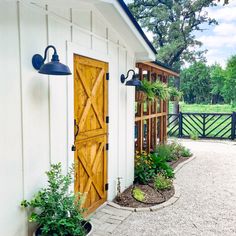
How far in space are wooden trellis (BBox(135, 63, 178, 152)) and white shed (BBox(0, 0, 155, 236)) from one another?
1.16 metres

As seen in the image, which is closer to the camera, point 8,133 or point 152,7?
point 8,133

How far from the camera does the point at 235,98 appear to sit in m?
22.4

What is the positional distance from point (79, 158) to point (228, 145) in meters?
8.43

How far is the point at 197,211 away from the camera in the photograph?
4.25m

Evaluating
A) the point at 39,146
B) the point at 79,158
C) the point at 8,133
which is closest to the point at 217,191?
the point at 79,158

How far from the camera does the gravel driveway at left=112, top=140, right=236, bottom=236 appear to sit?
3613 millimetres

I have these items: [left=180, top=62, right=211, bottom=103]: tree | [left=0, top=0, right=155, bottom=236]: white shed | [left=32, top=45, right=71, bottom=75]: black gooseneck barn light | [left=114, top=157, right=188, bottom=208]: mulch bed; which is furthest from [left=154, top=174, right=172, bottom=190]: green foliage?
[left=180, top=62, right=211, bottom=103]: tree

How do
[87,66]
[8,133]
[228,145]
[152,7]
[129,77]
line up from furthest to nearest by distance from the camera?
[152,7], [228,145], [129,77], [87,66], [8,133]

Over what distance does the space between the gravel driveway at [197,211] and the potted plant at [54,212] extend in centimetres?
97

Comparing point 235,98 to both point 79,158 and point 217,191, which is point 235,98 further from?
point 79,158

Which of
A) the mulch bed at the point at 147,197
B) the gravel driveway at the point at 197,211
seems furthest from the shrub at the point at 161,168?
the mulch bed at the point at 147,197

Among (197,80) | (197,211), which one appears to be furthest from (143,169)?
(197,80)

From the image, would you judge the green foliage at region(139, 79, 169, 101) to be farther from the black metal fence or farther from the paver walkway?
the black metal fence

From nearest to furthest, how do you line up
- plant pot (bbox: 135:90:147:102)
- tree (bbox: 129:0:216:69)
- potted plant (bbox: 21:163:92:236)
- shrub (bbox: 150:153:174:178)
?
potted plant (bbox: 21:163:92:236)
plant pot (bbox: 135:90:147:102)
shrub (bbox: 150:153:174:178)
tree (bbox: 129:0:216:69)
